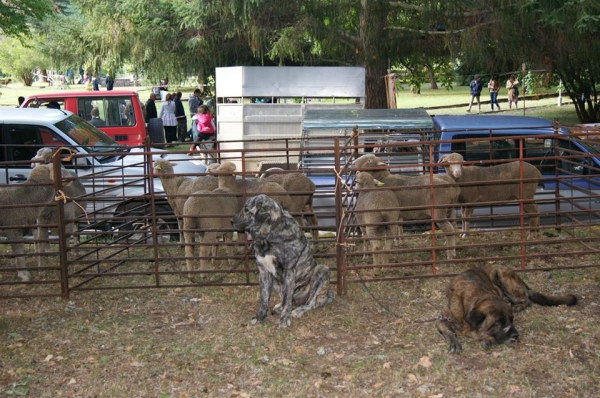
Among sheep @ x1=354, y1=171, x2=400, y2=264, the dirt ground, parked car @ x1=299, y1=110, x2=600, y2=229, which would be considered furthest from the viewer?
parked car @ x1=299, y1=110, x2=600, y2=229

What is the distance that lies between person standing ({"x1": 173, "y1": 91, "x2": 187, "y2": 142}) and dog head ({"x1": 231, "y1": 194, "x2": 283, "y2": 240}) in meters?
18.0

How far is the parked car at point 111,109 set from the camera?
56.6ft

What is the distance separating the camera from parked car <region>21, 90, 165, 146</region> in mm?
17266

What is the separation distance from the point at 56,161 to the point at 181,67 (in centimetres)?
1306

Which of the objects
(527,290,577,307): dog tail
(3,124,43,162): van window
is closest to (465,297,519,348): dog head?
(527,290,577,307): dog tail

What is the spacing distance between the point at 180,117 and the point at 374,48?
930 centimetres

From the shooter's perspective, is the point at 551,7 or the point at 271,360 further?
the point at 551,7

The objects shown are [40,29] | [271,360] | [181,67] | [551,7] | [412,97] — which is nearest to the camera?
[271,360]

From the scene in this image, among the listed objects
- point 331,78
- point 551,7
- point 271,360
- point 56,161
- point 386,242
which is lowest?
→ point 271,360

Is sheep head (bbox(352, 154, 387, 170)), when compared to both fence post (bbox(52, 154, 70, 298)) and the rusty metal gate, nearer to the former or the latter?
the rusty metal gate

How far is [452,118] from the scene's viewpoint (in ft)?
38.5

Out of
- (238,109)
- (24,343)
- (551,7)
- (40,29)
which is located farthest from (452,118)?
(40,29)

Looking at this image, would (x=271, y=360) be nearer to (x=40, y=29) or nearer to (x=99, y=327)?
(x=99, y=327)

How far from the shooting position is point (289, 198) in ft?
32.3
